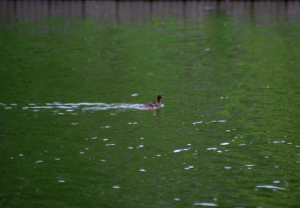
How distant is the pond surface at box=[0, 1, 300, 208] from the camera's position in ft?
43.5

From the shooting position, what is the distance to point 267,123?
1909 cm

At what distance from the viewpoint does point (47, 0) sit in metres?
84.8

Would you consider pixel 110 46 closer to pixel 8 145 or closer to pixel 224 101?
pixel 224 101

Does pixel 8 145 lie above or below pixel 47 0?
below

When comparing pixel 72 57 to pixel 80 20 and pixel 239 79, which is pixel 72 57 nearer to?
pixel 239 79

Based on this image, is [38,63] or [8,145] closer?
[8,145]

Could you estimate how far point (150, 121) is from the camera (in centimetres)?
1998

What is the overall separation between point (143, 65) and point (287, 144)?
18.0 m

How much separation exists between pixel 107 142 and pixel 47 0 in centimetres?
7187

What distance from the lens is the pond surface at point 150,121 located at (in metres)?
13.3

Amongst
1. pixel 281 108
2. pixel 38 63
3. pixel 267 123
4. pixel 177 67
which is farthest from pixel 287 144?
pixel 38 63

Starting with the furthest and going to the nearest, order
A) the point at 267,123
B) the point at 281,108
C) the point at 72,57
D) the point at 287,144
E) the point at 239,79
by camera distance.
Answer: the point at 72,57 < the point at 239,79 < the point at 281,108 < the point at 267,123 < the point at 287,144

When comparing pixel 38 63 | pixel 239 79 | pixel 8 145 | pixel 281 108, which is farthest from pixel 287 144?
pixel 38 63

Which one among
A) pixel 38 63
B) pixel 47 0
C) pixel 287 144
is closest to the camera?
pixel 287 144
